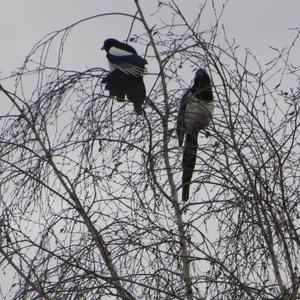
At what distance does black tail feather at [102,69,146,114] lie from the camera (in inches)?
162

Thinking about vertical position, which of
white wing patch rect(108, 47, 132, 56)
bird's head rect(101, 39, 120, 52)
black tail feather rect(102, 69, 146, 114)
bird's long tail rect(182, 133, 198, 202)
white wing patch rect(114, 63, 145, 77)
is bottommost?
bird's long tail rect(182, 133, 198, 202)

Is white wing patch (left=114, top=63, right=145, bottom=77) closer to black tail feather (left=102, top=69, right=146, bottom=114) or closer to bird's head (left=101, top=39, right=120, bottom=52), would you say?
black tail feather (left=102, top=69, right=146, bottom=114)

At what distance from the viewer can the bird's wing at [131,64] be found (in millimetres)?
5301

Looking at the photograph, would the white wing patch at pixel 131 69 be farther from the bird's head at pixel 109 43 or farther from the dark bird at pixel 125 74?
the bird's head at pixel 109 43

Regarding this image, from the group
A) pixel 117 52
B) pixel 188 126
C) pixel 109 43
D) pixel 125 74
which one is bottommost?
pixel 188 126

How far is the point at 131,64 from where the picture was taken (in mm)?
5398

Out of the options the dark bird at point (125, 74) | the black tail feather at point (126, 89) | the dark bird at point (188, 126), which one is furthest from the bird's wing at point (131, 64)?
the dark bird at point (188, 126)

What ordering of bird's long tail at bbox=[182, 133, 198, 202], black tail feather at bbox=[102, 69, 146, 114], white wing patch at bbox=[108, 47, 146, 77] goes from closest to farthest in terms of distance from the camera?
bird's long tail at bbox=[182, 133, 198, 202], black tail feather at bbox=[102, 69, 146, 114], white wing patch at bbox=[108, 47, 146, 77]

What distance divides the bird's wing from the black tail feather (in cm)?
16

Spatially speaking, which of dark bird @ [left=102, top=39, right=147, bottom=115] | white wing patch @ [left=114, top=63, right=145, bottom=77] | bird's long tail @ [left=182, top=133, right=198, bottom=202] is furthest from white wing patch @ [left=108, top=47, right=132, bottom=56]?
bird's long tail @ [left=182, top=133, right=198, bottom=202]

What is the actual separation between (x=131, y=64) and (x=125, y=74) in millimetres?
233

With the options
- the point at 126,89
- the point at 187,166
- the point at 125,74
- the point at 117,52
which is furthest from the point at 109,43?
the point at 187,166

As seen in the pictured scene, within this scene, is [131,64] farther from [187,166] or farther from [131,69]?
[187,166]

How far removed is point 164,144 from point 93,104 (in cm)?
39
